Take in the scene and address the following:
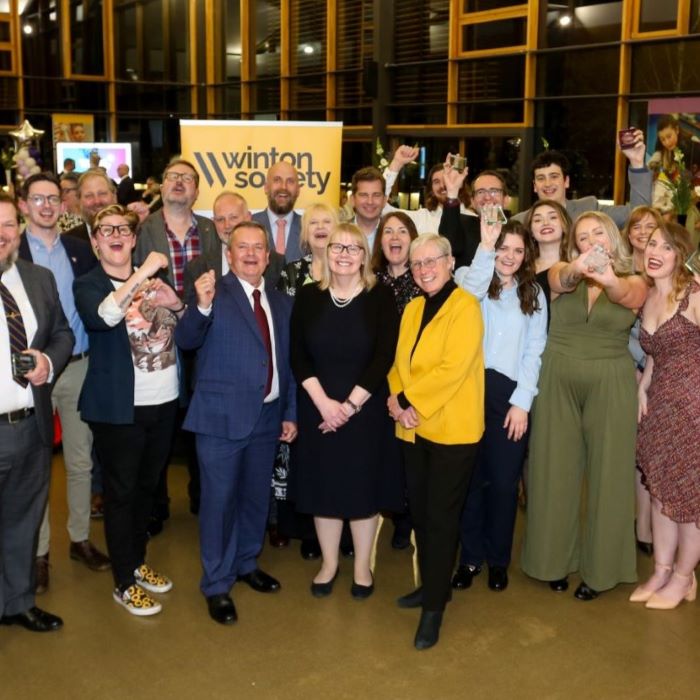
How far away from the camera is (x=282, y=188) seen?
4.93 meters

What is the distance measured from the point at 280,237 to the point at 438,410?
2.00 metres

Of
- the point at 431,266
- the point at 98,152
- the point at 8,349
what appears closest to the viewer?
the point at 8,349

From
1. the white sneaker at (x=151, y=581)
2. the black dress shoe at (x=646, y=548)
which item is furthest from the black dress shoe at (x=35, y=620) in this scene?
the black dress shoe at (x=646, y=548)

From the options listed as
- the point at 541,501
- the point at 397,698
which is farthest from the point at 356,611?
the point at 541,501

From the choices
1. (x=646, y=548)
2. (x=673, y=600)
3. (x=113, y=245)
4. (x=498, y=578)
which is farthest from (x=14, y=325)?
(x=646, y=548)

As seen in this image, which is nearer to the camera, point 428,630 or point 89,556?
point 428,630

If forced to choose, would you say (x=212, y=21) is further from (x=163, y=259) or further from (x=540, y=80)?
(x=163, y=259)

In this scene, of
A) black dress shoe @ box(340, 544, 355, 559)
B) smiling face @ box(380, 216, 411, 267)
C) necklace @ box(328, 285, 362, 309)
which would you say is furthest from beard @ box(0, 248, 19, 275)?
black dress shoe @ box(340, 544, 355, 559)

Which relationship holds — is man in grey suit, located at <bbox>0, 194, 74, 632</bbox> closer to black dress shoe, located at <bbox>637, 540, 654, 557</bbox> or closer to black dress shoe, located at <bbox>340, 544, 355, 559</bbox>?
black dress shoe, located at <bbox>340, 544, 355, 559</bbox>

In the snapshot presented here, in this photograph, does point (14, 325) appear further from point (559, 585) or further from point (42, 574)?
point (559, 585)

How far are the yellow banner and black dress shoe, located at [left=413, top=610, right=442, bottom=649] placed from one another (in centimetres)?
288

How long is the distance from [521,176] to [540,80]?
129cm

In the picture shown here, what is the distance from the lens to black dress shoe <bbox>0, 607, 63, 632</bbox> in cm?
353

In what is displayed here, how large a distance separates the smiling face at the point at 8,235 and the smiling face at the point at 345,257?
1215mm
